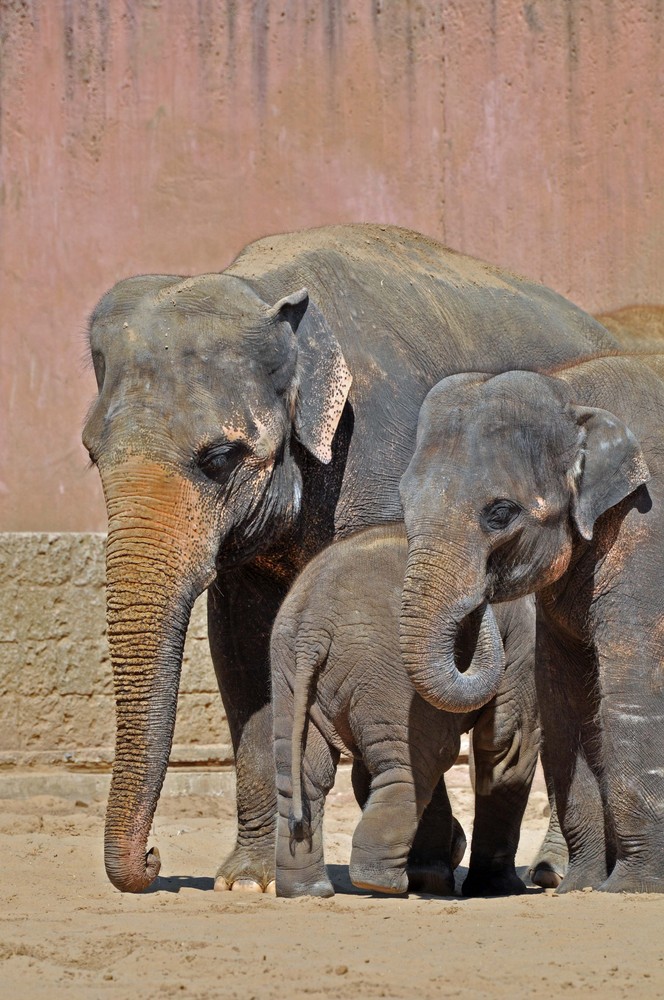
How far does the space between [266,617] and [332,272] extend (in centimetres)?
125

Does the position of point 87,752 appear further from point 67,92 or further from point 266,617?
point 67,92

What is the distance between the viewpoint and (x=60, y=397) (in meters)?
9.62

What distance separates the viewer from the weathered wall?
9484mm

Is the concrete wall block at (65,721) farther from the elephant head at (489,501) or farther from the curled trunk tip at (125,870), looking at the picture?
the elephant head at (489,501)

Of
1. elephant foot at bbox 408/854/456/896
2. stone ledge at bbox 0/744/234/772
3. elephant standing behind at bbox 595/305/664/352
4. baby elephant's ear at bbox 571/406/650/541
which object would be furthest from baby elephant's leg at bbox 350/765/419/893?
elephant standing behind at bbox 595/305/664/352

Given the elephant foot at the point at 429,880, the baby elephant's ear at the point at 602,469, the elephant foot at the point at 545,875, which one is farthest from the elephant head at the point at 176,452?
the elephant foot at the point at 545,875

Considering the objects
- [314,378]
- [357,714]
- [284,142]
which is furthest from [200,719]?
[357,714]

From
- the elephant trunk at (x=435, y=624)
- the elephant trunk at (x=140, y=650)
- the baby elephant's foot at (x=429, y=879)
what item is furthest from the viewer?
the baby elephant's foot at (x=429, y=879)

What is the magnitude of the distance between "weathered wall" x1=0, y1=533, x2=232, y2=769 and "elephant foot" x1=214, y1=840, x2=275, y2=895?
2.37 metres

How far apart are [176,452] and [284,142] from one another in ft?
11.7

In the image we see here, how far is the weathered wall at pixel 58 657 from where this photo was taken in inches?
373

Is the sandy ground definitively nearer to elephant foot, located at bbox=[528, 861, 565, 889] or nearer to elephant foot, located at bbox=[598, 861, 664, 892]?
elephant foot, located at bbox=[598, 861, 664, 892]

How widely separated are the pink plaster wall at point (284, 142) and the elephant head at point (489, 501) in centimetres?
368

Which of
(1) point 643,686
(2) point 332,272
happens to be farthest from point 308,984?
(2) point 332,272
